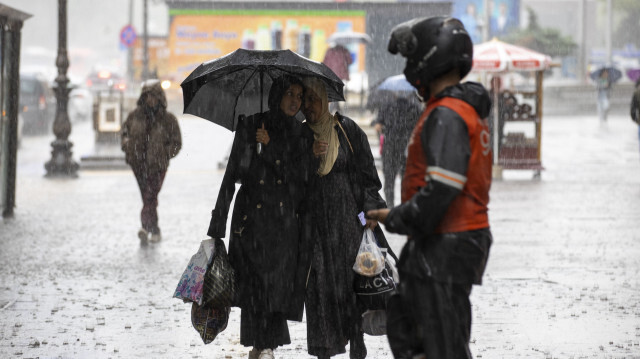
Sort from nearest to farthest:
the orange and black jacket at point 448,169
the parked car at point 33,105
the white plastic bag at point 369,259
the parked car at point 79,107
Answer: the orange and black jacket at point 448,169
the white plastic bag at point 369,259
the parked car at point 33,105
the parked car at point 79,107

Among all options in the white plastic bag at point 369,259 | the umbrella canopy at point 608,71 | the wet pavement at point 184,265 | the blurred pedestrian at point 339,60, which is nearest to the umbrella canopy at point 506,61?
the wet pavement at point 184,265

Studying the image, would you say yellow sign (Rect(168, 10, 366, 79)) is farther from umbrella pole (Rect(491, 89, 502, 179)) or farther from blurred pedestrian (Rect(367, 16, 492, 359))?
blurred pedestrian (Rect(367, 16, 492, 359))

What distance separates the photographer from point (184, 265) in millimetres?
9797

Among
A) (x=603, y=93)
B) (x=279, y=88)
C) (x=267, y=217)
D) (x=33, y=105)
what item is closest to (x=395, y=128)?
(x=279, y=88)

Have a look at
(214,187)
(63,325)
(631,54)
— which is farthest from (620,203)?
(631,54)

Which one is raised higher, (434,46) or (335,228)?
(434,46)

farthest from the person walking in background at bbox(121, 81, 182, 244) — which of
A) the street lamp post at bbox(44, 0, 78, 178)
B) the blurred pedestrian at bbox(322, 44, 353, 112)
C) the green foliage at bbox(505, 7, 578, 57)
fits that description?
the green foliage at bbox(505, 7, 578, 57)

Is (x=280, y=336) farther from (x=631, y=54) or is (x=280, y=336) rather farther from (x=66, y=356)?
(x=631, y=54)

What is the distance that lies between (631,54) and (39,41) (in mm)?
67701

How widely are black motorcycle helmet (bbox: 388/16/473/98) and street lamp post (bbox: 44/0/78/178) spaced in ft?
48.8

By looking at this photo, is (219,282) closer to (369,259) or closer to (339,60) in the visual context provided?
(369,259)

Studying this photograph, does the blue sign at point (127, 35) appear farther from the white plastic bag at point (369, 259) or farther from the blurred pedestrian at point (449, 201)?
the blurred pedestrian at point (449, 201)

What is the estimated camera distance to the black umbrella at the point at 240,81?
582cm

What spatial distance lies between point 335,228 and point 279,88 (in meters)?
0.86
